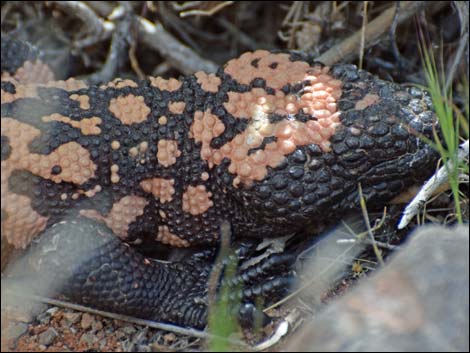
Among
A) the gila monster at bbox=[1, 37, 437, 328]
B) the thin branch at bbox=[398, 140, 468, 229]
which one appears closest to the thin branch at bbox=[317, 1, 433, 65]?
the gila monster at bbox=[1, 37, 437, 328]

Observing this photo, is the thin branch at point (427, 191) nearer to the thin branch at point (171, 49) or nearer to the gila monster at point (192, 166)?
the gila monster at point (192, 166)

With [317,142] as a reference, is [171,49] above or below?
above

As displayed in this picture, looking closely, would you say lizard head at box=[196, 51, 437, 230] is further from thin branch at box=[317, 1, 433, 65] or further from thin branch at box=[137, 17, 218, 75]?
thin branch at box=[137, 17, 218, 75]

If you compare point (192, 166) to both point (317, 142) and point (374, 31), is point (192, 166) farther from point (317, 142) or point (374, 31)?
point (374, 31)

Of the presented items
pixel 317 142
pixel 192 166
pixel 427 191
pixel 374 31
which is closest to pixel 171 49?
pixel 374 31

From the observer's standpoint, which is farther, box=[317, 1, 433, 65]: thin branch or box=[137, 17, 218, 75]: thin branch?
box=[137, 17, 218, 75]: thin branch

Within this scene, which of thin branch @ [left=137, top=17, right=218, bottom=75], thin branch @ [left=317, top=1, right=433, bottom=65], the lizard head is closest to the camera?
the lizard head

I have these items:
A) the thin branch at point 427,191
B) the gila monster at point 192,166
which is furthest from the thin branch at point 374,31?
the thin branch at point 427,191

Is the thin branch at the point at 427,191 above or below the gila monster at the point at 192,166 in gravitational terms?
below
